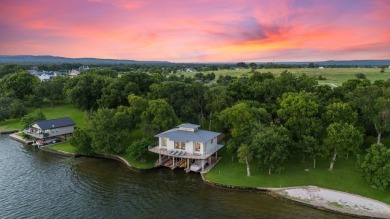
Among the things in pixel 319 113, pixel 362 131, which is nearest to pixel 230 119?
pixel 319 113

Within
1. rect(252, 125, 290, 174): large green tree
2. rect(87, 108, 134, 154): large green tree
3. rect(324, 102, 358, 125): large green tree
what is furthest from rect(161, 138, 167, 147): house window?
rect(324, 102, 358, 125): large green tree

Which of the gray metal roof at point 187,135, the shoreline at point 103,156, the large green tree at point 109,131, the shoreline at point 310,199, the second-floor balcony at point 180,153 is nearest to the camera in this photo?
the shoreline at point 310,199

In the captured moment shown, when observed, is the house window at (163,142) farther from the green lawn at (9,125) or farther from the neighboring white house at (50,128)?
the green lawn at (9,125)

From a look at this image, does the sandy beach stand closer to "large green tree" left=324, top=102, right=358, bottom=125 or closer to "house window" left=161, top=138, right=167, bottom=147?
"large green tree" left=324, top=102, right=358, bottom=125

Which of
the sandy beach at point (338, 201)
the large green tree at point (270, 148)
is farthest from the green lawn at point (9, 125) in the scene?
the sandy beach at point (338, 201)

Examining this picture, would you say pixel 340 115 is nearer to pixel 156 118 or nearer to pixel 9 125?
pixel 156 118

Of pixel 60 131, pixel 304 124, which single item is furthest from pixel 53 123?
pixel 304 124
